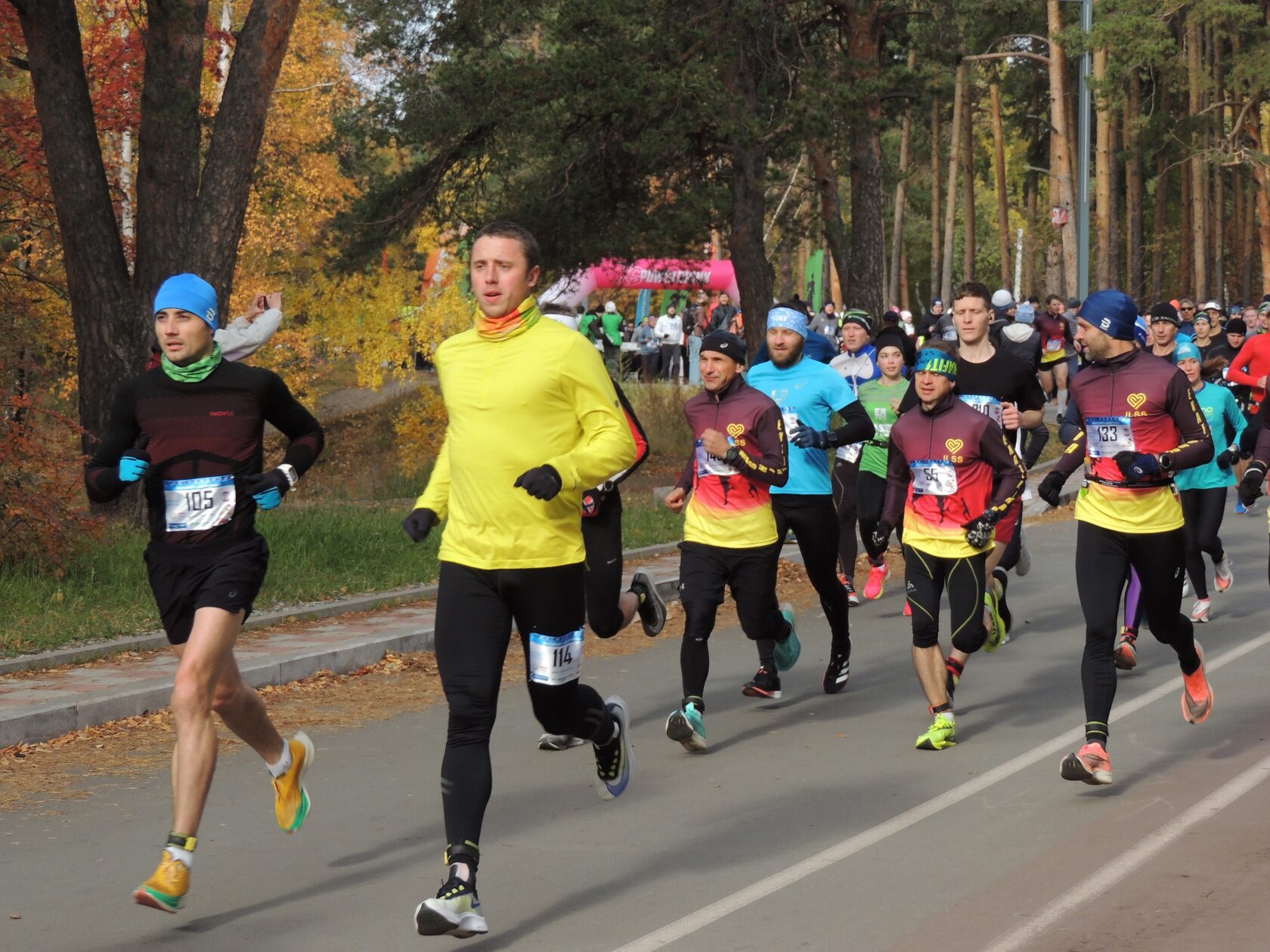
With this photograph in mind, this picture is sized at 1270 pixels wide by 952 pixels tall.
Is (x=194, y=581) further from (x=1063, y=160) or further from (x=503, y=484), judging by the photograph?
(x=1063, y=160)

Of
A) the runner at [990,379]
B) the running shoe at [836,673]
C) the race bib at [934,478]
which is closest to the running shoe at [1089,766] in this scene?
the race bib at [934,478]

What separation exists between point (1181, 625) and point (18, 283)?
17.4m

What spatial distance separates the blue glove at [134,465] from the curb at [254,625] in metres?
3.62

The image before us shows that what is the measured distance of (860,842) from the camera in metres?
6.48

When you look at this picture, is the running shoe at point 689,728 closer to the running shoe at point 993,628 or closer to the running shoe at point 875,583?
the running shoe at point 993,628

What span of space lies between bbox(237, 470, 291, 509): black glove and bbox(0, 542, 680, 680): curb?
11.9 feet

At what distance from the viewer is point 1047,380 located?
15391mm

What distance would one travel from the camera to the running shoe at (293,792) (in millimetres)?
6270

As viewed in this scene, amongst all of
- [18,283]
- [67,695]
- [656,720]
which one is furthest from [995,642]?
[18,283]

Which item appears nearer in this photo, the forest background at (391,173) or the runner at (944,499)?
the runner at (944,499)

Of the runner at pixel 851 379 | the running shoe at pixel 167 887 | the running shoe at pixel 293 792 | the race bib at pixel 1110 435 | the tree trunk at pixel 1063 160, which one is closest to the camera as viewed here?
the running shoe at pixel 167 887

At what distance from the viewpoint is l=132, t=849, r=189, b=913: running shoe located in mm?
5273

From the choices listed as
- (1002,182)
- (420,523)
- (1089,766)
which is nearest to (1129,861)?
(1089,766)

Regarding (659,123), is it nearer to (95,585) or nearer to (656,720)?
(95,585)
